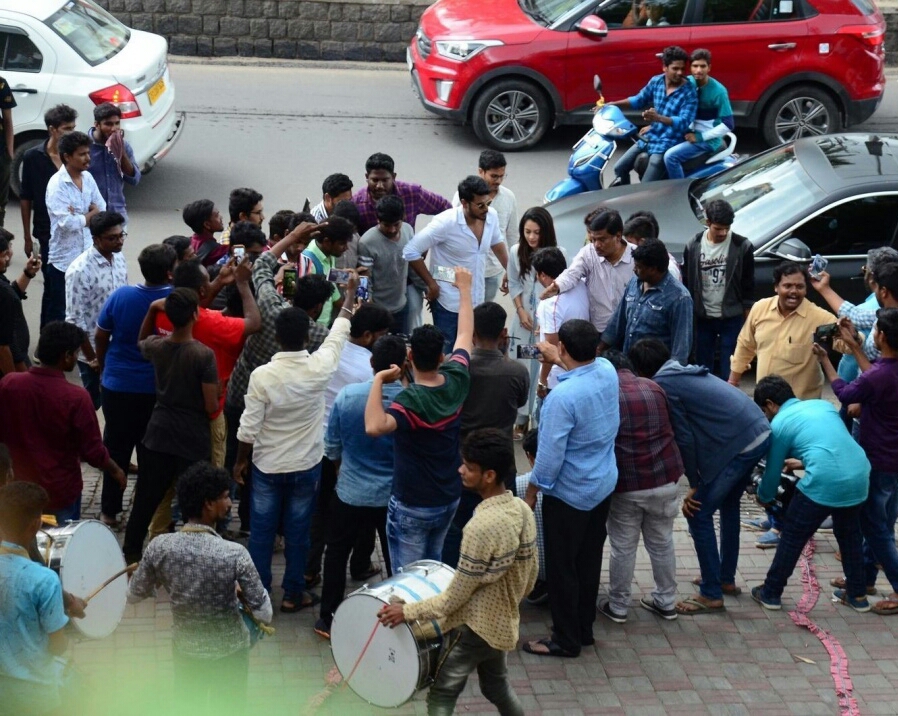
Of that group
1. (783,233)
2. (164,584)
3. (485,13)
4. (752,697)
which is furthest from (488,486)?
(485,13)

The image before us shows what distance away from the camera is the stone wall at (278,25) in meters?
16.3

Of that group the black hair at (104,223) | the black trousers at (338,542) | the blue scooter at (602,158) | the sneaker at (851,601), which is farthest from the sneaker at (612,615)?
the blue scooter at (602,158)

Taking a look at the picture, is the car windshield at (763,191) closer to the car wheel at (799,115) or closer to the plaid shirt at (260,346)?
the car wheel at (799,115)

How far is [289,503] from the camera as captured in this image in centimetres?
622

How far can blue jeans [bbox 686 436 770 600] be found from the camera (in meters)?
6.41

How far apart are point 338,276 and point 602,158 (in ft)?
15.0

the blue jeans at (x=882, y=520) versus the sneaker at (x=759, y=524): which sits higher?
the blue jeans at (x=882, y=520)

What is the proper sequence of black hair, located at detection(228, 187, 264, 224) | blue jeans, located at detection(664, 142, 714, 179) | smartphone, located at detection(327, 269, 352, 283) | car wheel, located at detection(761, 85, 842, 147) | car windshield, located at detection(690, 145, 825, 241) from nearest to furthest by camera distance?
smartphone, located at detection(327, 269, 352, 283)
black hair, located at detection(228, 187, 264, 224)
car windshield, located at detection(690, 145, 825, 241)
blue jeans, located at detection(664, 142, 714, 179)
car wheel, located at detection(761, 85, 842, 147)

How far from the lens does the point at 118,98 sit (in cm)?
1148

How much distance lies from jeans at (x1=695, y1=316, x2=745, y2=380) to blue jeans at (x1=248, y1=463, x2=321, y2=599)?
3.32m

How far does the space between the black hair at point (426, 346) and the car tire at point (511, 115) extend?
843 centimetres

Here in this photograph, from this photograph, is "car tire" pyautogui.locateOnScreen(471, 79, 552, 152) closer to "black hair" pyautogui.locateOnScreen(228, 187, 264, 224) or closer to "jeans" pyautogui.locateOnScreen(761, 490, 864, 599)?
"black hair" pyautogui.locateOnScreen(228, 187, 264, 224)

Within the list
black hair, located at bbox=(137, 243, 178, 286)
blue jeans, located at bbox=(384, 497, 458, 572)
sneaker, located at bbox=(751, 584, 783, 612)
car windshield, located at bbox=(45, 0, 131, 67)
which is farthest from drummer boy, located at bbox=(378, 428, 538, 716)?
car windshield, located at bbox=(45, 0, 131, 67)

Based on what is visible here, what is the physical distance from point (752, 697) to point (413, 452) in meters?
1.98
